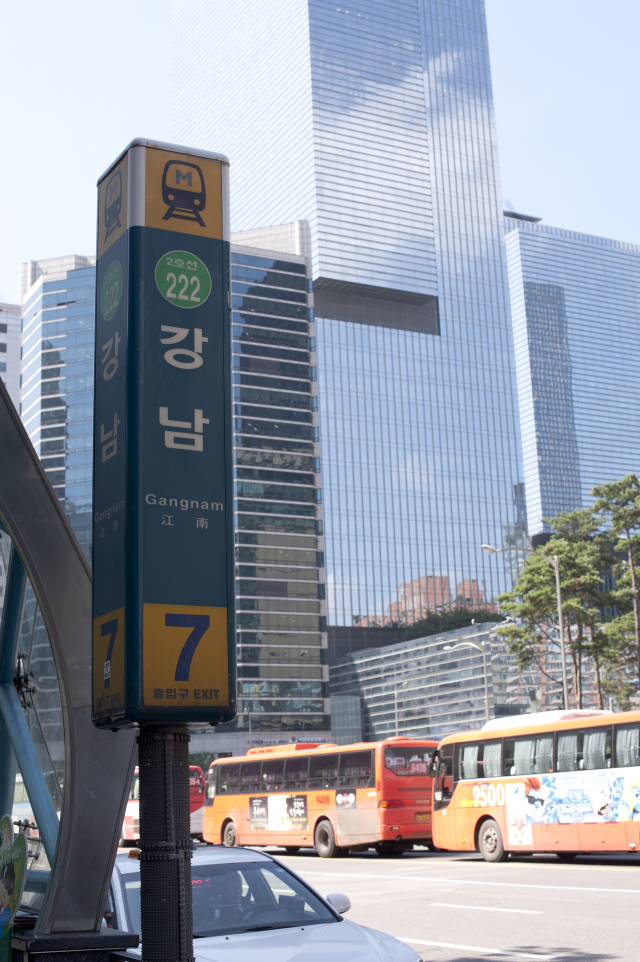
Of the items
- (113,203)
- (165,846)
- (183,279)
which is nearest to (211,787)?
(165,846)

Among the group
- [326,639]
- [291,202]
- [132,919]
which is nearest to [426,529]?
[326,639]

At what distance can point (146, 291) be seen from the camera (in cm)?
425

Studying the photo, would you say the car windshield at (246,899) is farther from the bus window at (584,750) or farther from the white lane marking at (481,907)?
the bus window at (584,750)

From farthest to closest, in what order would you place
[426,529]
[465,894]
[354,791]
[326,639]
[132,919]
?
1. [426,529]
2. [326,639]
3. [354,791]
4. [465,894]
5. [132,919]

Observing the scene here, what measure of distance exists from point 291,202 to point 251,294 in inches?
870

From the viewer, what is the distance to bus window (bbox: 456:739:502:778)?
21.7 m

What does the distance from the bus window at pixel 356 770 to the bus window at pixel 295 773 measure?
5.65 ft

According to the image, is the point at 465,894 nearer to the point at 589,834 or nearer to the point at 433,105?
the point at 589,834

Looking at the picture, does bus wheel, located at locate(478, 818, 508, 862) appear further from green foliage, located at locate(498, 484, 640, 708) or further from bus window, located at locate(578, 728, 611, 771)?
green foliage, located at locate(498, 484, 640, 708)

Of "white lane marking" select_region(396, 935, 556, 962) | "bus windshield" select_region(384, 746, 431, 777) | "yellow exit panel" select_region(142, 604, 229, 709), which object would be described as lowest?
"white lane marking" select_region(396, 935, 556, 962)

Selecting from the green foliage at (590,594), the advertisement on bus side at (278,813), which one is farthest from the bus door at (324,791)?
the green foliage at (590,594)

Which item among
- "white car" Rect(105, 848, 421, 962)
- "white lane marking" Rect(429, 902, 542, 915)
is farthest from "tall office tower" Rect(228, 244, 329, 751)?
"white car" Rect(105, 848, 421, 962)

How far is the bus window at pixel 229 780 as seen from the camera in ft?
98.9

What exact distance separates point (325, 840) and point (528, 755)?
305 inches
